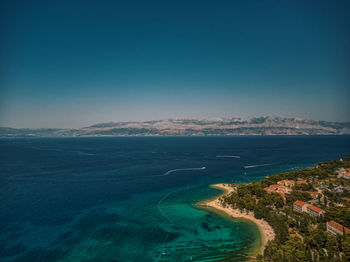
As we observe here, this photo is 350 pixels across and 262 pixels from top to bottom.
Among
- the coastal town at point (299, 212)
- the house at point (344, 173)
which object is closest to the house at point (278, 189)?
the coastal town at point (299, 212)

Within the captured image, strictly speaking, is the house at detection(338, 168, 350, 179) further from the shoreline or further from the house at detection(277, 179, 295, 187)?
→ the shoreline

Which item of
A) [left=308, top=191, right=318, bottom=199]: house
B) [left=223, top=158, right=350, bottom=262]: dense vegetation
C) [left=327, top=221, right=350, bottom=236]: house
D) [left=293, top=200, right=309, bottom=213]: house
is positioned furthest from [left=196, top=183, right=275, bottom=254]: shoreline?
[left=308, top=191, right=318, bottom=199]: house

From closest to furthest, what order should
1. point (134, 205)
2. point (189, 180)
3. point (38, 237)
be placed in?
point (38, 237), point (134, 205), point (189, 180)

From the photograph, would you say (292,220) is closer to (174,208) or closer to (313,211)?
(313,211)

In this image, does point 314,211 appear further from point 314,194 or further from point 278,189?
point 278,189

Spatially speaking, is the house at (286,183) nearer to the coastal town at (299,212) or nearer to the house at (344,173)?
the coastal town at (299,212)

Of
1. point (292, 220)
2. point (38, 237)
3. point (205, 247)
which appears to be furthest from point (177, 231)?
point (38, 237)
